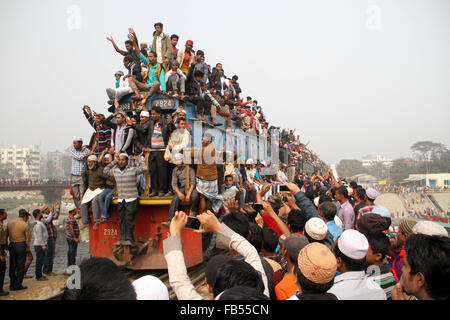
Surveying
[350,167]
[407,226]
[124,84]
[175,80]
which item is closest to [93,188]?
[124,84]

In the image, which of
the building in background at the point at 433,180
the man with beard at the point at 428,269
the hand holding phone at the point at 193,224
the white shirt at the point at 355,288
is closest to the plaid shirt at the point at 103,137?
the hand holding phone at the point at 193,224

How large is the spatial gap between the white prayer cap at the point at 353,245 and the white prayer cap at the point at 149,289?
4.78 ft

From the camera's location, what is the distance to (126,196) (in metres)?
5.55

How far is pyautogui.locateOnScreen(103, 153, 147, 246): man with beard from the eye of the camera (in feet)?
18.2

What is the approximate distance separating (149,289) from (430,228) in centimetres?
260

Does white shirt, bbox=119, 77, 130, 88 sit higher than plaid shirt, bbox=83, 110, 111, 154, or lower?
higher

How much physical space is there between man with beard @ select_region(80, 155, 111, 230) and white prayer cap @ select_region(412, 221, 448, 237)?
5230 mm

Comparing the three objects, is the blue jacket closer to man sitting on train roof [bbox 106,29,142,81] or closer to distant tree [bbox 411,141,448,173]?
man sitting on train roof [bbox 106,29,142,81]

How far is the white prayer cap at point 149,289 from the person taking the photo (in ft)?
5.26

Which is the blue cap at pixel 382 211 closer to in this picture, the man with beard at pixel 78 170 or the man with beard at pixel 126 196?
the man with beard at pixel 126 196

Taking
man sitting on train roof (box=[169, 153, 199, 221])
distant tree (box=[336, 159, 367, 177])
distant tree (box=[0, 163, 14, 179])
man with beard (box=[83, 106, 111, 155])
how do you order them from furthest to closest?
distant tree (box=[336, 159, 367, 177]) < distant tree (box=[0, 163, 14, 179]) < man with beard (box=[83, 106, 111, 155]) < man sitting on train roof (box=[169, 153, 199, 221])

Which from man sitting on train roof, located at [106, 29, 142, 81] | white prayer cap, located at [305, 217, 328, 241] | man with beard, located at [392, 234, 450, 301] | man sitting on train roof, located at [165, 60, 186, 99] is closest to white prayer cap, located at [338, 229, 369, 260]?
man with beard, located at [392, 234, 450, 301]

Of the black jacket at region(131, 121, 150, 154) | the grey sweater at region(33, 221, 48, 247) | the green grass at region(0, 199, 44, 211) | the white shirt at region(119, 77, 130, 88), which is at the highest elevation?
the white shirt at region(119, 77, 130, 88)
